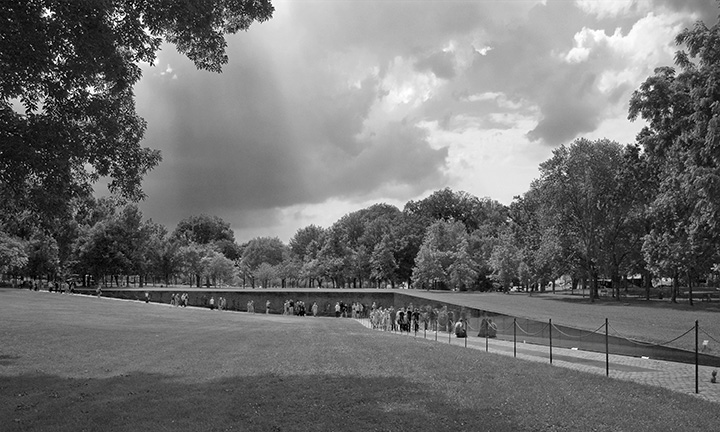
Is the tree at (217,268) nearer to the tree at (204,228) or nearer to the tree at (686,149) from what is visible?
the tree at (204,228)

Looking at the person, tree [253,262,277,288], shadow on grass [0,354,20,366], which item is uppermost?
shadow on grass [0,354,20,366]

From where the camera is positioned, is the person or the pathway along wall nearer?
the pathway along wall

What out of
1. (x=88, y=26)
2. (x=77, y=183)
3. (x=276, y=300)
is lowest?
(x=276, y=300)

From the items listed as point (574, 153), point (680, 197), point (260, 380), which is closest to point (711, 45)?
point (680, 197)

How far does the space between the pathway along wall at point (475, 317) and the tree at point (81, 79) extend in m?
14.9

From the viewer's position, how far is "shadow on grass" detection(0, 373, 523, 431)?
A: 8.88 meters

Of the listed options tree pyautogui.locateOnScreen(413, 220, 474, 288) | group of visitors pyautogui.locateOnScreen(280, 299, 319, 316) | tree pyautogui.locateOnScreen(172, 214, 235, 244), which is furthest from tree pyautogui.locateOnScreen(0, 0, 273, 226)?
tree pyautogui.locateOnScreen(172, 214, 235, 244)

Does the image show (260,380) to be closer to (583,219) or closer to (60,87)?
(60,87)

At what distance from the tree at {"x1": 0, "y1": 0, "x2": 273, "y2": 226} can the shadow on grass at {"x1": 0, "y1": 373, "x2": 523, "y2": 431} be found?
4.19 metres

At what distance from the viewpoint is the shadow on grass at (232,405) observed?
8875 millimetres

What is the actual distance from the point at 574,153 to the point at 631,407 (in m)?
52.6

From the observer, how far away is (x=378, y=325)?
36.1 metres

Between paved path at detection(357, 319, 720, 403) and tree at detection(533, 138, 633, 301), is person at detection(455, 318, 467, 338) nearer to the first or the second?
paved path at detection(357, 319, 720, 403)

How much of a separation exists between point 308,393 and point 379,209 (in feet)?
339
